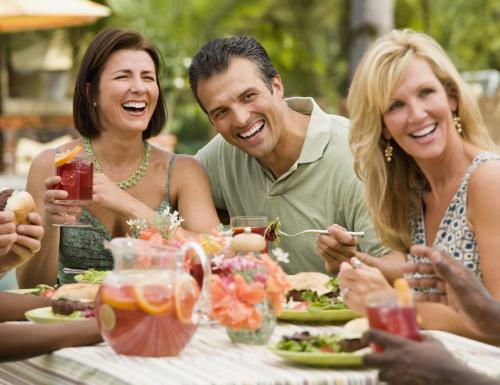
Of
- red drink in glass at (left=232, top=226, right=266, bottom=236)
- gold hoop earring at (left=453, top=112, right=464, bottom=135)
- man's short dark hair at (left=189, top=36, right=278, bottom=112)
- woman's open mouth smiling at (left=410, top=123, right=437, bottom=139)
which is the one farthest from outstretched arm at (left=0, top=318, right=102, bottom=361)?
man's short dark hair at (left=189, top=36, right=278, bottom=112)

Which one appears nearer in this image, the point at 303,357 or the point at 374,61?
the point at 303,357

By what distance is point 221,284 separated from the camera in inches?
125

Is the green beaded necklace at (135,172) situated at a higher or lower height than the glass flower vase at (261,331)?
higher

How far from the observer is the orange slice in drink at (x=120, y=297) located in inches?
117

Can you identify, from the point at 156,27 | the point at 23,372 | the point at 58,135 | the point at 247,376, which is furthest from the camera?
the point at 156,27

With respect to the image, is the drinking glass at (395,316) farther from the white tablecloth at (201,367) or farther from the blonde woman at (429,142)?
the blonde woman at (429,142)

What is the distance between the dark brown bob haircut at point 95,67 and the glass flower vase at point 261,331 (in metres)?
2.19

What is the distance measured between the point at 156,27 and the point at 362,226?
628 inches

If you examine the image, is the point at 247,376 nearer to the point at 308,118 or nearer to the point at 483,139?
the point at 483,139

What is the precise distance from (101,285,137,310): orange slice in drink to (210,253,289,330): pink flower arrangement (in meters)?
0.30

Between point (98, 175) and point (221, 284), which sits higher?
point (98, 175)

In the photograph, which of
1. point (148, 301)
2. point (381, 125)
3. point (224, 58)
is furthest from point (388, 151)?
point (148, 301)

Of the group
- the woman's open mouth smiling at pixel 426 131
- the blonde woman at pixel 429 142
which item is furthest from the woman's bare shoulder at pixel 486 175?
the woman's open mouth smiling at pixel 426 131

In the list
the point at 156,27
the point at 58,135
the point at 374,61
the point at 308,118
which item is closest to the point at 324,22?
the point at 156,27
